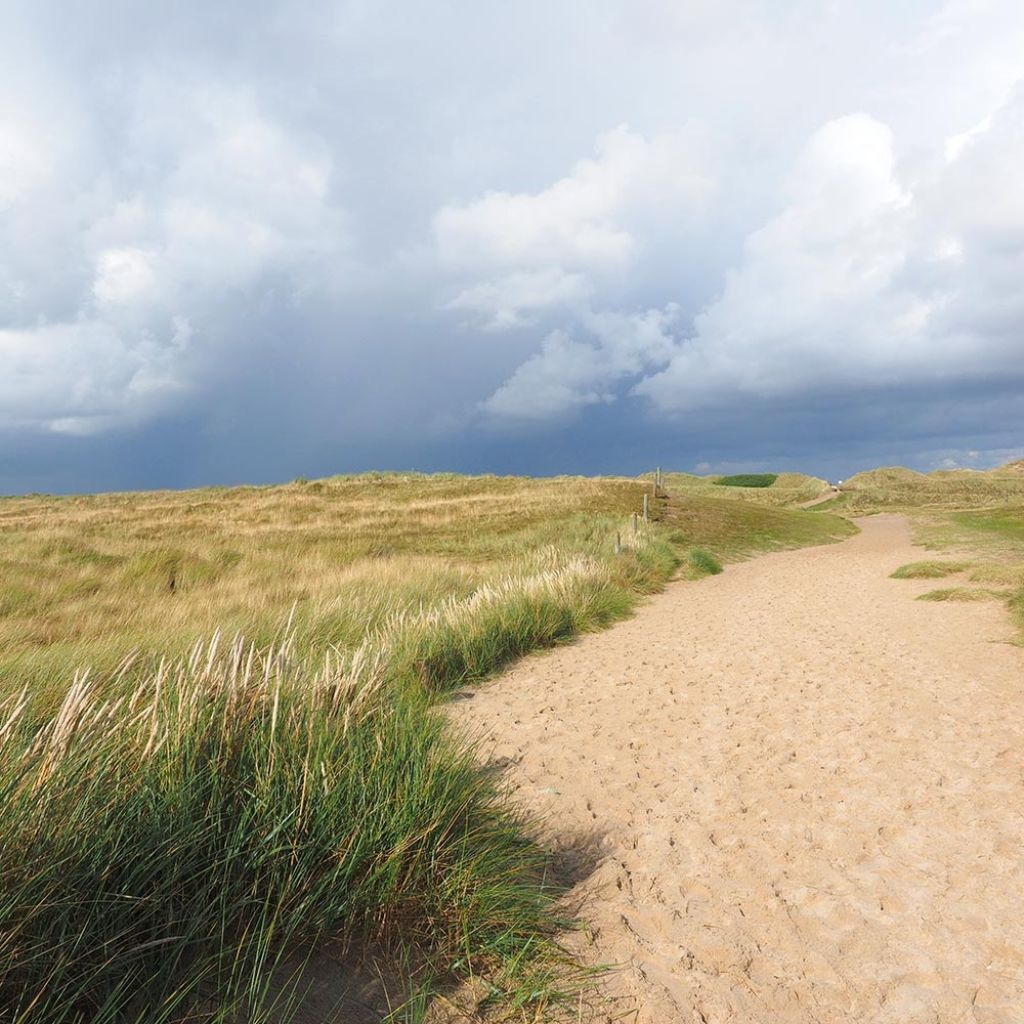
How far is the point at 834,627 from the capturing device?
10.3 metres

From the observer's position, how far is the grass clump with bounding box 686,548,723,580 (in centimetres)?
1745

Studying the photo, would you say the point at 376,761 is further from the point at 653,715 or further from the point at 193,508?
the point at 193,508

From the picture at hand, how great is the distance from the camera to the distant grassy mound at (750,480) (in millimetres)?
81938

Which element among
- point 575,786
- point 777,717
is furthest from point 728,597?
point 575,786

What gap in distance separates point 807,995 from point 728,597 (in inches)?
454

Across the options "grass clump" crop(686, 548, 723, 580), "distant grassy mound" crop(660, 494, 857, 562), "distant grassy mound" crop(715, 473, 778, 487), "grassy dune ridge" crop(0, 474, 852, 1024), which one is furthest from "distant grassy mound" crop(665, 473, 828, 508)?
"grassy dune ridge" crop(0, 474, 852, 1024)

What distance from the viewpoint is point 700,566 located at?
18.0 metres

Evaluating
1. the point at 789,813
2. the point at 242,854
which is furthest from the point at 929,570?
the point at 242,854

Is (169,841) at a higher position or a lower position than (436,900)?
higher

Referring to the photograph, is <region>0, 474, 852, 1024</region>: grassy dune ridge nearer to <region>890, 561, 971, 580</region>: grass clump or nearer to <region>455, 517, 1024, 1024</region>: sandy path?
<region>455, 517, 1024, 1024</region>: sandy path

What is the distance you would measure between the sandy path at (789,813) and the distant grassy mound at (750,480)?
75908 mm

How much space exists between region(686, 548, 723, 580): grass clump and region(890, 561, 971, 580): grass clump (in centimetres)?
443

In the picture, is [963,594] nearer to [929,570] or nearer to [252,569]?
[929,570]

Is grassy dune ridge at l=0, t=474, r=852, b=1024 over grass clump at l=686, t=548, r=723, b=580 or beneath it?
over
